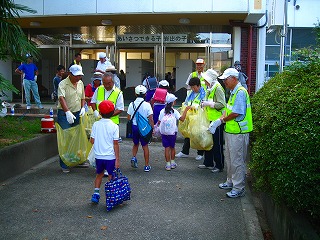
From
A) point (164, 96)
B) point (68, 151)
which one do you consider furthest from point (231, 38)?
point (68, 151)

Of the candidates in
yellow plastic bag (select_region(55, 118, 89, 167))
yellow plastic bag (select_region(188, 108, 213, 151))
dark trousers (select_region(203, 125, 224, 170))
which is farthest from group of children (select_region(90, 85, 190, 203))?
yellow plastic bag (select_region(55, 118, 89, 167))

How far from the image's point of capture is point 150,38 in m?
15.9

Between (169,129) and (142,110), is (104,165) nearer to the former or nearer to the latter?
(142,110)

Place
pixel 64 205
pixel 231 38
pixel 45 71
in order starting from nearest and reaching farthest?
1. pixel 64 205
2. pixel 231 38
3. pixel 45 71

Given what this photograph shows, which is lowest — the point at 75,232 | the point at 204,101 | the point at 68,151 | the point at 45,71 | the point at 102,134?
the point at 75,232

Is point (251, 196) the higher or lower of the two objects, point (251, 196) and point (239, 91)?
the lower

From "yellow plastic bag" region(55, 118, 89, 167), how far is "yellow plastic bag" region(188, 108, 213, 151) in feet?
6.53

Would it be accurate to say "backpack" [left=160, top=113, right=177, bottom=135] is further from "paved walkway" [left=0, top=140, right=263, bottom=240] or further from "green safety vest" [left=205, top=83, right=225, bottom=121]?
"paved walkway" [left=0, top=140, right=263, bottom=240]

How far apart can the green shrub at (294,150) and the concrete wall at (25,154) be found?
4.24 meters

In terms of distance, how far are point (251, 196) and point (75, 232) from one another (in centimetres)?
287

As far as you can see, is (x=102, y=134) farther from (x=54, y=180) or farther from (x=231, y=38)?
(x=231, y=38)

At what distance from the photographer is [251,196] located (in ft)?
20.2

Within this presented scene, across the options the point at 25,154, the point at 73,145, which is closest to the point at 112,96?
the point at 73,145

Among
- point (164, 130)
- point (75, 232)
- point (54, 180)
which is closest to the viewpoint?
point (75, 232)
